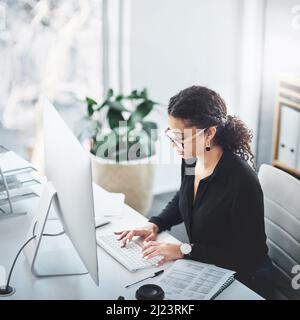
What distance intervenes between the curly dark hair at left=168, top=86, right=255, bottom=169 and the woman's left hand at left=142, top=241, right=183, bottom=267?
0.37 m

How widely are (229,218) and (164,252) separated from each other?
233 millimetres

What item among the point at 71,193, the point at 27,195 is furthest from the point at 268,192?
the point at 27,195

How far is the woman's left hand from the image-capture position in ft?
5.16

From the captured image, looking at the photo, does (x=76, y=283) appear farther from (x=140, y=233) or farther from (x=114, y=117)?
(x=114, y=117)

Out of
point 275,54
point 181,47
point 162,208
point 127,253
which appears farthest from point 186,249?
point 275,54

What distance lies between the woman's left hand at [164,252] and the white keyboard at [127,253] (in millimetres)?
17

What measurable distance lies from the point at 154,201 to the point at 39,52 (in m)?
1.13

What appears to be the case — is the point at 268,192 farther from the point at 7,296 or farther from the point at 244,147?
the point at 7,296

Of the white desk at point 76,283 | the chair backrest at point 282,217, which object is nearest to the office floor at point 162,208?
the chair backrest at point 282,217

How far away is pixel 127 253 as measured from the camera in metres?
1.62

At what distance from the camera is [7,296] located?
143cm

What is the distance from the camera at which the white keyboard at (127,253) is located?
5.10 ft

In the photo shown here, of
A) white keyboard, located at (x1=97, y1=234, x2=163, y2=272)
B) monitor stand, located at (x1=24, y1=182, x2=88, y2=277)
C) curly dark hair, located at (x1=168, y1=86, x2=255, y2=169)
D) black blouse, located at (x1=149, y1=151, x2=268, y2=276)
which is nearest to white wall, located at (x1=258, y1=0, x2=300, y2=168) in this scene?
curly dark hair, located at (x1=168, y1=86, x2=255, y2=169)

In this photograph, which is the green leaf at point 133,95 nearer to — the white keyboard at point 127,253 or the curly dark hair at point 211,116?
the curly dark hair at point 211,116
